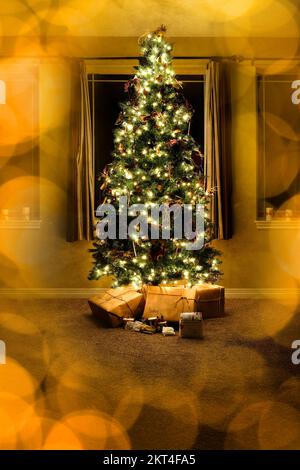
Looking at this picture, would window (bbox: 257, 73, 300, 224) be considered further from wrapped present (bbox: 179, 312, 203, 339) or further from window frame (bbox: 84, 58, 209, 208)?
wrapped present (bbox: 179, 312, 203, 339)

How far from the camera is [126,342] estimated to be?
3822mm

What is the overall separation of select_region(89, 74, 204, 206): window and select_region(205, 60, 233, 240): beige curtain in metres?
0.20

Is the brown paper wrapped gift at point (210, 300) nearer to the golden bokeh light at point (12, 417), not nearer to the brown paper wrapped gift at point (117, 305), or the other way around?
the brown paper wrapped gift at point (117, 305)

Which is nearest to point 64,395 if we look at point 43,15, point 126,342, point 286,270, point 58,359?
point 58,359

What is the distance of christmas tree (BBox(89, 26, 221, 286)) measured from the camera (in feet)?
15.1

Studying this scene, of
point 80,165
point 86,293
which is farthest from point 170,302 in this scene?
point 80,165

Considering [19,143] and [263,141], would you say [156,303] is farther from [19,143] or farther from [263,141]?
[19,143]

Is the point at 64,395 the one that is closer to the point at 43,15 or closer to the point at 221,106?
the point at 221,106

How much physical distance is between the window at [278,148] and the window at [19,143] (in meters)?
2.59

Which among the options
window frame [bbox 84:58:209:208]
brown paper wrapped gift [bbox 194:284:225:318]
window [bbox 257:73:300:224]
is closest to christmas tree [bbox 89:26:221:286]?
brown paper wrapped gift [bbox 194:284:225:318]

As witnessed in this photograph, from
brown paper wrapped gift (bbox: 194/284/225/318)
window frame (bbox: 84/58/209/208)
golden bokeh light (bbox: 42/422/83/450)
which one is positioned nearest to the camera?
golden bokeh light (bbox: 42/422/83/450)

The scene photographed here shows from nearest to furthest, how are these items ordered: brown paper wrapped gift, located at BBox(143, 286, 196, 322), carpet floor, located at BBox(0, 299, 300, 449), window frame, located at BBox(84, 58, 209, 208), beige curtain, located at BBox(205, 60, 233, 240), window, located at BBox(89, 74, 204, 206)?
carpet floor, located at BBox(0, 299, 300, 449) → brown paper wrapped gift, located at BBox(143, 286, 196, 322) → beige curtain, located at BBox(205, 60, 233, 240) → window frame, located at BBox(84, 58, 209, 208) → window, located at BBox(89, 74, 204, 206)

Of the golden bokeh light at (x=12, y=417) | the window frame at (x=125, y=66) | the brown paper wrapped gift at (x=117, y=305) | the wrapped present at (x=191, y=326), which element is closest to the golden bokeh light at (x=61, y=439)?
the golden bokeh light at (x=12, y=417)

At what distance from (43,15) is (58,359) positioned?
13.1ft
